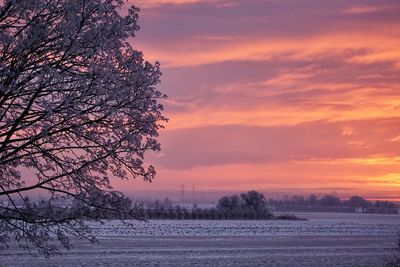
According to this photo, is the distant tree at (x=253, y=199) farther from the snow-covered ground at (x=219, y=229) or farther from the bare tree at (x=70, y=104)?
the bare tree at (x=70, y=104)

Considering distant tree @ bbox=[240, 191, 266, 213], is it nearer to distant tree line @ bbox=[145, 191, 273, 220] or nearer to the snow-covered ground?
distant tree line @ bbox=[145, 191, 273, 220]

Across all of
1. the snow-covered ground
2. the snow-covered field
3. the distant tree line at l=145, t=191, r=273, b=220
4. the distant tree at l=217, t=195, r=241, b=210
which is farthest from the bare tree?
the distant tree at l=217, t=195, r=241, b=210

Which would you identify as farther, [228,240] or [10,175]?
[228,240]

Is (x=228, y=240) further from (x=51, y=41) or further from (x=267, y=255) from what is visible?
(x=51, y=41)

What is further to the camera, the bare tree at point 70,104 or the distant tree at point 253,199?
the distant tree at point 253,199

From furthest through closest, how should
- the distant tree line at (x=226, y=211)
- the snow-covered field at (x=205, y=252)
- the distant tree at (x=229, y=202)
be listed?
the distant tree at (x=229, y=202) → the distant tree line at (x=226, y=211) → the snow-covered field at (x=205, y=252)

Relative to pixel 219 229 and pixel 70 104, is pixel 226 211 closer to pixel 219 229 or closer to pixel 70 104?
pixel 219 229

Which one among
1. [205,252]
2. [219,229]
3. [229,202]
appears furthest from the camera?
[229,202]

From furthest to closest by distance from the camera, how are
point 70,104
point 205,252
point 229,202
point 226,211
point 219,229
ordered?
point 229,202 → point 226,211 → point 219,229 → point 205,252 → point 70,104

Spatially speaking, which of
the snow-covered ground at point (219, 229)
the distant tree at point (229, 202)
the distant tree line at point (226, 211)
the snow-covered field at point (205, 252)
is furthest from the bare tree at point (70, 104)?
the distant tree at point (229, 202)

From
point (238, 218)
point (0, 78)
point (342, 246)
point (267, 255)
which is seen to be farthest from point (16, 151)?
point (238, 218)

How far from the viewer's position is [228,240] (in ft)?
145

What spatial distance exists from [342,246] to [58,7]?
116 feet

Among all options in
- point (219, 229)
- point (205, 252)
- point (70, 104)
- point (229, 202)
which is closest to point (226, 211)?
point (229, 202)
